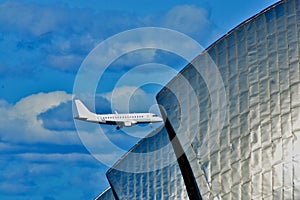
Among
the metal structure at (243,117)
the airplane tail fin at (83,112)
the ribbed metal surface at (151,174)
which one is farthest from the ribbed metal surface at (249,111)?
the airplane tail fin at (83,112)

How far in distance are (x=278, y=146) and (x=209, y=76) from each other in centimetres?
423

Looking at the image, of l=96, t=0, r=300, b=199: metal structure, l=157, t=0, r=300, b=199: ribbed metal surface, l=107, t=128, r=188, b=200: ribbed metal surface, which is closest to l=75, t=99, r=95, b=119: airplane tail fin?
l=107, t=128, r=188, b=200: ribbed metal surface

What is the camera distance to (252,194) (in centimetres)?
3095

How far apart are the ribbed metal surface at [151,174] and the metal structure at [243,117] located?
0.09 m

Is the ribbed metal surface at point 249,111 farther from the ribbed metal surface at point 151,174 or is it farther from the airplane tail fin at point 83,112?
Result: the airplane tail fin at point 83,112

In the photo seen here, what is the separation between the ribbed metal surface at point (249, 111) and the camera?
30.7 meters

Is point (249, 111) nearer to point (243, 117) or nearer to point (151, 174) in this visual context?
point (243, 117)

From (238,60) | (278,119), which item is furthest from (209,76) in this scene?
(278,119)

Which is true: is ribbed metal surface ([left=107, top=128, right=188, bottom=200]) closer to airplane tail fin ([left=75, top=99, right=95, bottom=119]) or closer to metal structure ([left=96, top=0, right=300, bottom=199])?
metal structure ([left=96, top=0, right=300, bottom=199])

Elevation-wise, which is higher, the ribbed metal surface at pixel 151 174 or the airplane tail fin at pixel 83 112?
the airplane tail fin at pixel 83 112

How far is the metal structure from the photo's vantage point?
3077 cm

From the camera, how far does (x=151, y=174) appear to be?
117 ft

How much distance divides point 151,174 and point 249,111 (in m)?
5.98

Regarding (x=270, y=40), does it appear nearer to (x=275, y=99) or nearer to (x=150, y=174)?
(x=275, y=99)
